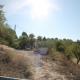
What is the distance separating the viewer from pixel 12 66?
12.5 meters

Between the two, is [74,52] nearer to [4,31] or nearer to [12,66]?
[4,31]

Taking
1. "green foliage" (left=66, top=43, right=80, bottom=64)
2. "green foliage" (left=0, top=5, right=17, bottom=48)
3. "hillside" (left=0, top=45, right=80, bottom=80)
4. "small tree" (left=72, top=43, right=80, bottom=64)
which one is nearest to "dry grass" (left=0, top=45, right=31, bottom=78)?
"hillside" (left=0, top=45, right=80, bottom=80)

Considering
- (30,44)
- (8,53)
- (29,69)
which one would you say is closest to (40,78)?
(29,69)

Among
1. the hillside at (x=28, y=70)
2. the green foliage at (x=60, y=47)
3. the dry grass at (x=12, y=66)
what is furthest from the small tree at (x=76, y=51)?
the dry grass at (x=12, y=66)

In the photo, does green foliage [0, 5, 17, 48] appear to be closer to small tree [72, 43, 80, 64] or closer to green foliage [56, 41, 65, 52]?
green foliage [56, 41, 65, 52]

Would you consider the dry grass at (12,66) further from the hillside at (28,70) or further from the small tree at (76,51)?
the small tree at (76,51)

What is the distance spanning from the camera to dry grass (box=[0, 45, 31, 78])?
37.1 feet

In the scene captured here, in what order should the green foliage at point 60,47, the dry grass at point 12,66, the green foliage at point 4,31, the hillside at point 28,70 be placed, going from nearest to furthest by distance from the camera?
the dry grass at point 12,66 < the hillside at point 28,70 < the green foliage at point 4,31 < the green foliage at point 60,47

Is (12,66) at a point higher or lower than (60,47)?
lower

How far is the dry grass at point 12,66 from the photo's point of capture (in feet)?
37.1

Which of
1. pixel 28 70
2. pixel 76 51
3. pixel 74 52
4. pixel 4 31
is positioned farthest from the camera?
pixel 4 31

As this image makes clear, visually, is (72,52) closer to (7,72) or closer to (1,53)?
(1,53)

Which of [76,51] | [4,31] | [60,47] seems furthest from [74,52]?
[4,31]

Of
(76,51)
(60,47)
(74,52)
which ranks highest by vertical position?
(60,47)
